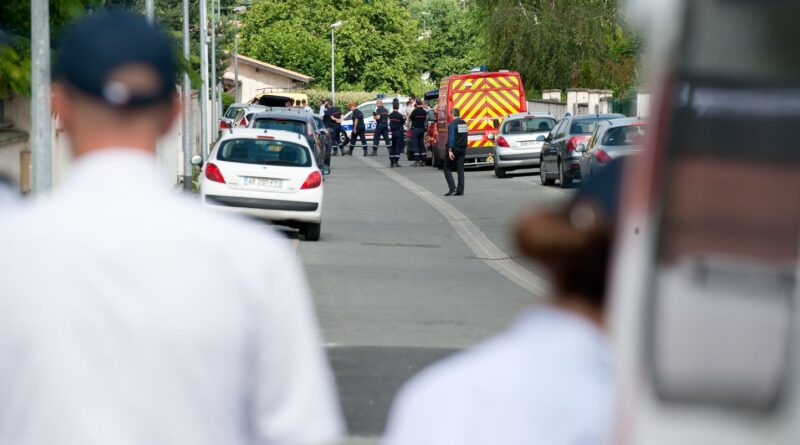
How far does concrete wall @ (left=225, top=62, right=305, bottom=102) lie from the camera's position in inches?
3959

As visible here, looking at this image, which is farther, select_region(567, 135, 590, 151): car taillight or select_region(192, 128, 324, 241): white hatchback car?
select_region(567, 135, 590, 151): car taillight

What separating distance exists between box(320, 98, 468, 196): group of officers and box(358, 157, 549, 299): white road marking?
0.77 m

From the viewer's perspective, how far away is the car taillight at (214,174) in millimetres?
20812

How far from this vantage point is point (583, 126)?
1289 inches

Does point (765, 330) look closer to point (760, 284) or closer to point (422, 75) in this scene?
point (760, 284)

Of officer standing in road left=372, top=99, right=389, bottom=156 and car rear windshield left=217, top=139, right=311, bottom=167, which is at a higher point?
car rear windshield left=217, top=139, right=311, bottom=167

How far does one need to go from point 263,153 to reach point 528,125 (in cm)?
1748

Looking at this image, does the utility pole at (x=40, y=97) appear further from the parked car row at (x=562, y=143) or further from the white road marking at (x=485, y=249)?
the parked car row at (x=562, y=143)

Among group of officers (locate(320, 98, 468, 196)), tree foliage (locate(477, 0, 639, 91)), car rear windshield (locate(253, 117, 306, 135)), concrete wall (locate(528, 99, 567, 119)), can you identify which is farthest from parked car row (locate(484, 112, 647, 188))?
tree foliage (locate(477, 0, 639, 91))

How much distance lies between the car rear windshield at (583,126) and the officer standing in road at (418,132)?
12327 millimetres

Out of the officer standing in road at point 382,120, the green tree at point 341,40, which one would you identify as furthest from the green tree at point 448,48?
the officer standing in road at point 382,120

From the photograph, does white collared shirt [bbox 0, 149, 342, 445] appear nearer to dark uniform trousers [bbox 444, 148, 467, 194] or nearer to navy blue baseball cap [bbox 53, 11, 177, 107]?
navy blue baseball cap [bbox 53, 11, 177, 107]

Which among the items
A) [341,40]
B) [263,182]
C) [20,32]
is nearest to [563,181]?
[263,182]

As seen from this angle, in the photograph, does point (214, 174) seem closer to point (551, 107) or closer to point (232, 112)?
point (232, 112)
